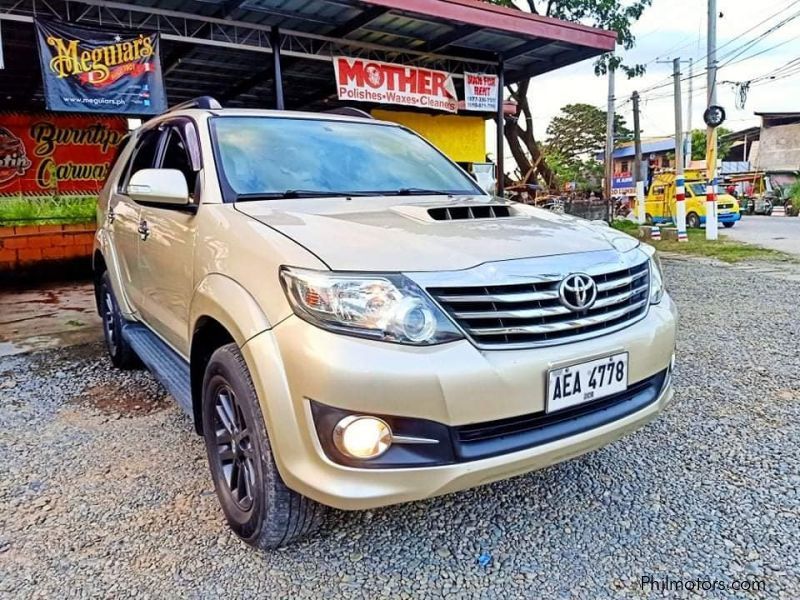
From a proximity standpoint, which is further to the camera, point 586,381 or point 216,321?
point 216,321

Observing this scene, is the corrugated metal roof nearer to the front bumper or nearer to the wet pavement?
the wet pavement

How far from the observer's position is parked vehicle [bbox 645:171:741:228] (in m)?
18.8

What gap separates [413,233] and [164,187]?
1115mm

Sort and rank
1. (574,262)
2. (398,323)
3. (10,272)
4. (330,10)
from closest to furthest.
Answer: (398,323)
(574,262)
(330,10)
(10,272)

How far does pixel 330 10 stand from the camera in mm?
7066

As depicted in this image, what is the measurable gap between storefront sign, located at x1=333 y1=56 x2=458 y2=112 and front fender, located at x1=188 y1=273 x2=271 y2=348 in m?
6.33

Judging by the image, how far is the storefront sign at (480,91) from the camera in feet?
29.5

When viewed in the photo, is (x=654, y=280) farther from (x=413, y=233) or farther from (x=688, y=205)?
(x=688, y=205)

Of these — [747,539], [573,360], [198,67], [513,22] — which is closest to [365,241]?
[573,360]

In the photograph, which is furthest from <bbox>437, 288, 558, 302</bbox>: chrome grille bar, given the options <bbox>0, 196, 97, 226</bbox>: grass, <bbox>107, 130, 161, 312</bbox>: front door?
<bbox>0, 196, 97, 226</bbox>: grass

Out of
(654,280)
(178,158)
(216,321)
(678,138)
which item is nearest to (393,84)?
(178,158)

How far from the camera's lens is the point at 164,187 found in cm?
246

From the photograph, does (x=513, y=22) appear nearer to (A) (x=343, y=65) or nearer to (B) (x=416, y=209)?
(A) (x=343, y=65)

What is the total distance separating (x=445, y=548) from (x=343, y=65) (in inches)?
283
